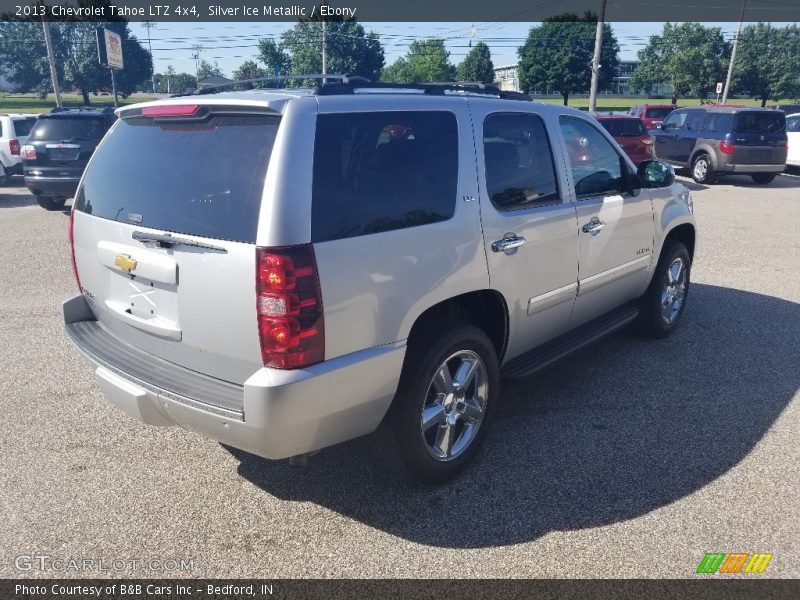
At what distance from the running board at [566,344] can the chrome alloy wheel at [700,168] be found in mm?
13360

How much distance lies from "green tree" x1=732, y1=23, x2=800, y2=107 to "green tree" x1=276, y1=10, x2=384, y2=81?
34035 millimetres

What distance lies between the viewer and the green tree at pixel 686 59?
190 feet

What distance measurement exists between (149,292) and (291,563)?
1.36m

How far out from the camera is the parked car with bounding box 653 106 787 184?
1561cm

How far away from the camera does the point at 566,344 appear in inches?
163

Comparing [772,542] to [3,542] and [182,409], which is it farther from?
[3,542]

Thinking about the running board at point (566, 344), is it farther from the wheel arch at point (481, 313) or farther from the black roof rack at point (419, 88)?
the black roof rack at point (419, 88)

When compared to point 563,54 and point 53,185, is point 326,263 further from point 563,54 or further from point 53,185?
point 563,54

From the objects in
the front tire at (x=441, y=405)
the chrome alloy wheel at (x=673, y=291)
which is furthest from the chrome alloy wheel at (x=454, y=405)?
the chrome alloy wheel at (x=673, y=291)

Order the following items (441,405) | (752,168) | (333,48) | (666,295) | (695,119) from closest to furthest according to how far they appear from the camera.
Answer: (441,405)
(666,295)
(752,168)
(695,119)
(333,48)

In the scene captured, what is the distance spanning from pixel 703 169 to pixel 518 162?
48.8ft

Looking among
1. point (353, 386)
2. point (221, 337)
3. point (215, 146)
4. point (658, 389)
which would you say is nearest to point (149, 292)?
point (221, 337)

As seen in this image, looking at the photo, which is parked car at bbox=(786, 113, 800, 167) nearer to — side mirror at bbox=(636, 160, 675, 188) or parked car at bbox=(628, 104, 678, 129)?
parked car at bbox=(628, 104, 678, 129)

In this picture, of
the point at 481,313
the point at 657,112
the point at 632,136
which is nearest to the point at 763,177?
the point at 632,136
